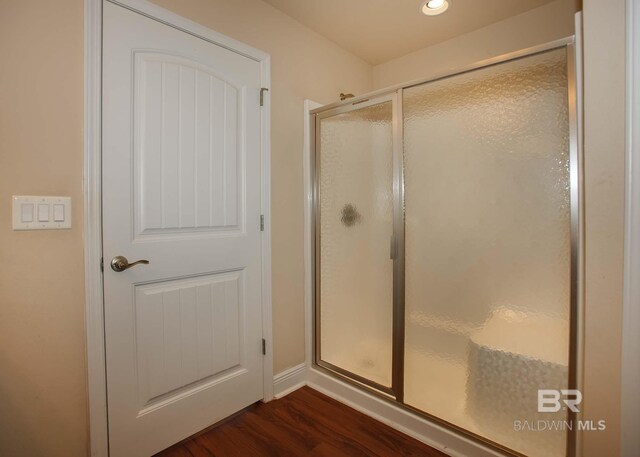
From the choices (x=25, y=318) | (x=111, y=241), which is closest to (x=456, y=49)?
(x=111, y=241)

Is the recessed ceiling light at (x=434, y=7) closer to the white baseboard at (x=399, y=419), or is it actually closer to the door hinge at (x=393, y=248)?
the door hinge at (x=393, y=248)

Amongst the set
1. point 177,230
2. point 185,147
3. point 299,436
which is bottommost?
point 299,436

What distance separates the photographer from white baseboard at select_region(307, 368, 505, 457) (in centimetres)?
145

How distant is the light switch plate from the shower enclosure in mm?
1382

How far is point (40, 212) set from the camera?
115cm

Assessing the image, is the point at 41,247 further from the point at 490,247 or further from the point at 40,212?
the point at 490,247

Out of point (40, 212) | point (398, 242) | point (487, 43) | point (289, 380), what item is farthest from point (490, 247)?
point (40, 212)

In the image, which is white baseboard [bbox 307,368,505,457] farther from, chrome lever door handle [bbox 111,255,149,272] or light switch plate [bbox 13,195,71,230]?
light switch plate [bbox 13,195,71,230]

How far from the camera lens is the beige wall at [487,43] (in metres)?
1.89

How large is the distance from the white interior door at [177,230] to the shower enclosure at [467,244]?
60 centimetres

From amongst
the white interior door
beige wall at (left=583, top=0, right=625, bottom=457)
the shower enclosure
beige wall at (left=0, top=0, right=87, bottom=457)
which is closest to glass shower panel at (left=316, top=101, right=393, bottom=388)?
the shower enclosure

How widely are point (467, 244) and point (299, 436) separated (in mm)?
1299

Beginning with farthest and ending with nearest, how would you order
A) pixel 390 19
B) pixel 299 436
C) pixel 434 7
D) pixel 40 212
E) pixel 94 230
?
pixel 390 19 → pixel 434 7 → pixel 299 436 → pixel 94 230 → pixel 40 212

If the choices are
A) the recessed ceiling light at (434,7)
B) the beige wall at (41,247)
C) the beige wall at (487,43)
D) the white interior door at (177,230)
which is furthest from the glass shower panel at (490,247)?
the beige wall at (41,247)
